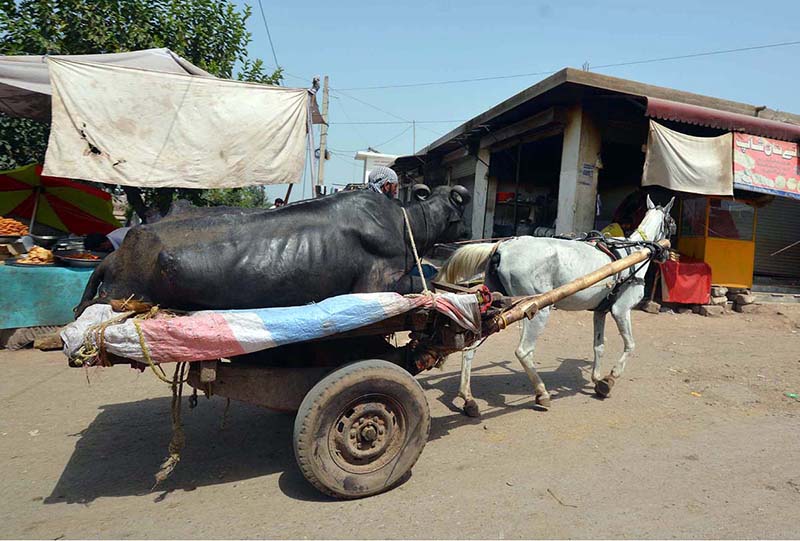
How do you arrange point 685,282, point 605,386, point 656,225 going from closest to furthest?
point 605,386
point 656,225
point 685,282

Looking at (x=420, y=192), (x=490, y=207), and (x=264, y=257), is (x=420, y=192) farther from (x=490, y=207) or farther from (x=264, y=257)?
(x=490, y=207)

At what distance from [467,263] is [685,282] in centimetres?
620

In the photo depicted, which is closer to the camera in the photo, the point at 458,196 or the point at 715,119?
the point at 458,196

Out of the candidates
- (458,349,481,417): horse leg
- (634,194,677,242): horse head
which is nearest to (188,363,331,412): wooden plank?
(458,349,481,417): horse leg

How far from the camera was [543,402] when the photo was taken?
4227 mm

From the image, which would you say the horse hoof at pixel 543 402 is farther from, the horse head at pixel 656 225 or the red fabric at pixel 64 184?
the red fabric at pixel 64 184

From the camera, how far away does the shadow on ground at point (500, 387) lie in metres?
4.01

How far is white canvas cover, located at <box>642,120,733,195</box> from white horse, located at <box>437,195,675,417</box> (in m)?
3.59

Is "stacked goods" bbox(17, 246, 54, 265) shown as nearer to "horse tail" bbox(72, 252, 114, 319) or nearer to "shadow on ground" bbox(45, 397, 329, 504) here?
"shadow on ground" bbox(45, 397, 329, 504)

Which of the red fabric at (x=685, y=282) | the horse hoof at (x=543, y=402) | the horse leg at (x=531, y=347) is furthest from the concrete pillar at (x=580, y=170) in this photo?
the horse hoof at (x=543, y=402)

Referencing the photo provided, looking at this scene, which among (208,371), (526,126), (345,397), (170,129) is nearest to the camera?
(208,371)

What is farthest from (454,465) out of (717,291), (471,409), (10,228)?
(717,291)

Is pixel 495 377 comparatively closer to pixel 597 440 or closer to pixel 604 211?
pixel 597 440

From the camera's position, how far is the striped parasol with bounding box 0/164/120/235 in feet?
24.2
